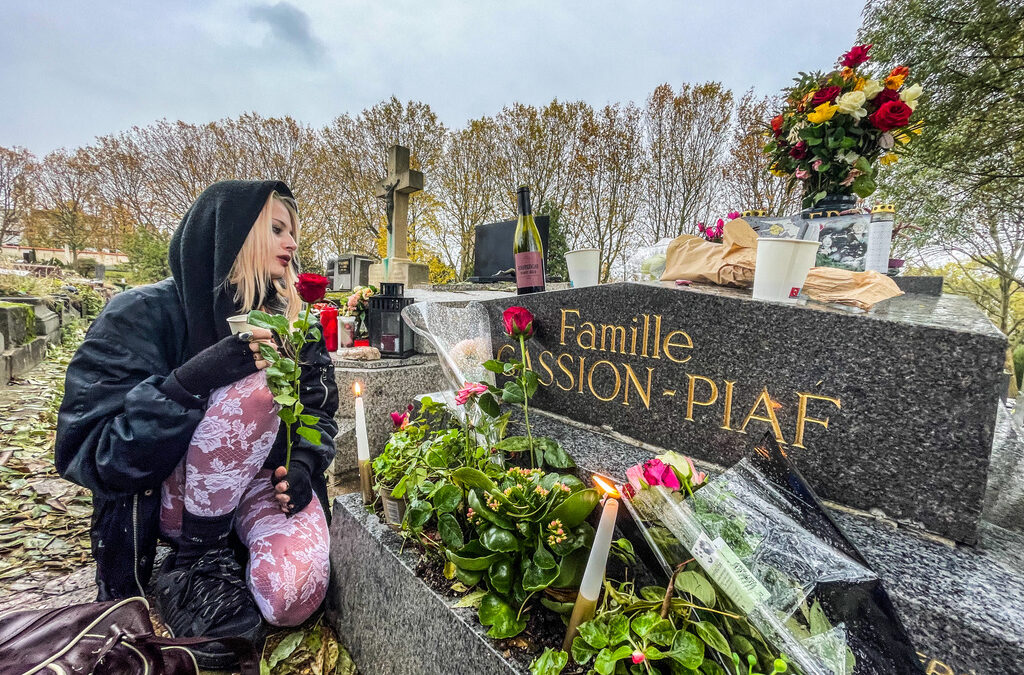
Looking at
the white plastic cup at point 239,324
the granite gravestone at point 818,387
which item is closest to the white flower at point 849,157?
the granite gravestone at point 818,387

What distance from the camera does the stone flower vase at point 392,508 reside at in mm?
1386

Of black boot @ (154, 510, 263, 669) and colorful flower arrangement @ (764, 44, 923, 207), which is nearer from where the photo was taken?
black boot @ (154, 510, 263, 669)

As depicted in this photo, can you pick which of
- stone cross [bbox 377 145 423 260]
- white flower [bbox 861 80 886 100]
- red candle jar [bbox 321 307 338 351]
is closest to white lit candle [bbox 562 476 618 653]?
white flower [bbox 861 80 886 100]

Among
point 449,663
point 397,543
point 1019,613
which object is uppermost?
point 1019,613

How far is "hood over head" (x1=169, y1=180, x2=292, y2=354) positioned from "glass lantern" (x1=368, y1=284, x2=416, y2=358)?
193 centimetres

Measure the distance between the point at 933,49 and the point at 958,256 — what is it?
5608mm

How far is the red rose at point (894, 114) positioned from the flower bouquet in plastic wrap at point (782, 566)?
1961 mm

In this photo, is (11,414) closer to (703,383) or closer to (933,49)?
(703,383)

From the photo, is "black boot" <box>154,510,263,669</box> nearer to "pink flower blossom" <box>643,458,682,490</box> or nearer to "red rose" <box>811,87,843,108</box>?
"pink flower blossom" <box>643,458,682,490</box>

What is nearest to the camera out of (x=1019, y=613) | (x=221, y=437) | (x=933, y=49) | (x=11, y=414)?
(x=1019, y=613)

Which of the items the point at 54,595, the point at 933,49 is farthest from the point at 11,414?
the point at 933,49

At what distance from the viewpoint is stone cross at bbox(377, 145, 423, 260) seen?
6641 millimetres

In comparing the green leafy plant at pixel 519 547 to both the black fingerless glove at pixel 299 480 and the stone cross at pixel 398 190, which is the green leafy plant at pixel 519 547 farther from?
the stone cross at pixel 398 190

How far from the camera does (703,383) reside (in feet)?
4.75
